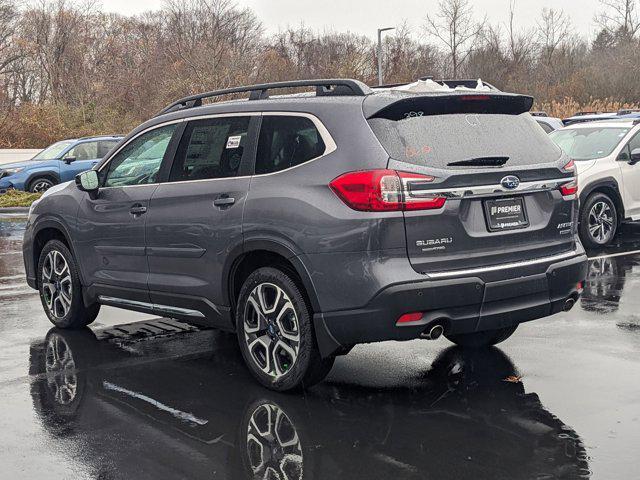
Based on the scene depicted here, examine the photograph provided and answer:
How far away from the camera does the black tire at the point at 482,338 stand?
662cm

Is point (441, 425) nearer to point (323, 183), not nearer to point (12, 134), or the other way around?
point (323, 183)

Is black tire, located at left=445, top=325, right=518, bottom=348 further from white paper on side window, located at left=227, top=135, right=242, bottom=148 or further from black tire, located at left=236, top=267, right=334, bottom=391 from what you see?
white paper on side window, located at left=227, top=135, right=242, bottom=148

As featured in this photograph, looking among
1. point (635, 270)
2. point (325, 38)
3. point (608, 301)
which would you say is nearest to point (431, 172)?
point (608, 301)

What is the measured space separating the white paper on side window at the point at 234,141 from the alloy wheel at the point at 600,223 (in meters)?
7.37

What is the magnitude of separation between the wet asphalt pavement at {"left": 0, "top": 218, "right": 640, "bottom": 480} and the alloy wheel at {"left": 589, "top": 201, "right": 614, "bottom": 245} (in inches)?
187

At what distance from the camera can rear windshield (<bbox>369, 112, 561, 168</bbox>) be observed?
17.3 feet

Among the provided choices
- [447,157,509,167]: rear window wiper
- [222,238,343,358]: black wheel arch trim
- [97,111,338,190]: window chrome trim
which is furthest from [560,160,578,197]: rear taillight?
[222,238,343,358]: black wheel arch trim

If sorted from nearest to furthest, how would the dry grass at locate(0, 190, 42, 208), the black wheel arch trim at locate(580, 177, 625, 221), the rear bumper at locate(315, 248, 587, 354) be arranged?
the rear bumper at locate(315, 248, 587, 354) < the black wheel arch trim at locate(580, 177, 625, 221) < the dry grass at locate(0, 190, 42, 208)

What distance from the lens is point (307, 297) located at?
5.49m

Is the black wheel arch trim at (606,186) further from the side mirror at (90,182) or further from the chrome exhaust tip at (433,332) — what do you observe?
the chrome exhaust tip at (433,332)

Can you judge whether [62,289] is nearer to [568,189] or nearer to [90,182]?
[90,182]

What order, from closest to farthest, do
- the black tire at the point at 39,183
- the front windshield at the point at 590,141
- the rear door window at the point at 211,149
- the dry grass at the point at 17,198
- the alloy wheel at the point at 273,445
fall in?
the alloy wheel at the point at 273,445, the rear door window at the point at 211,149, the front windshield at the point at 590,141, the dry grass at the point at 17,198, the black tire at the point at 39,183

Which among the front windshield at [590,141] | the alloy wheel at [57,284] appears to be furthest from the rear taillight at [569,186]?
the front windshield at [590,141]

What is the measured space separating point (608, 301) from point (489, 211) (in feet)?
11.3
